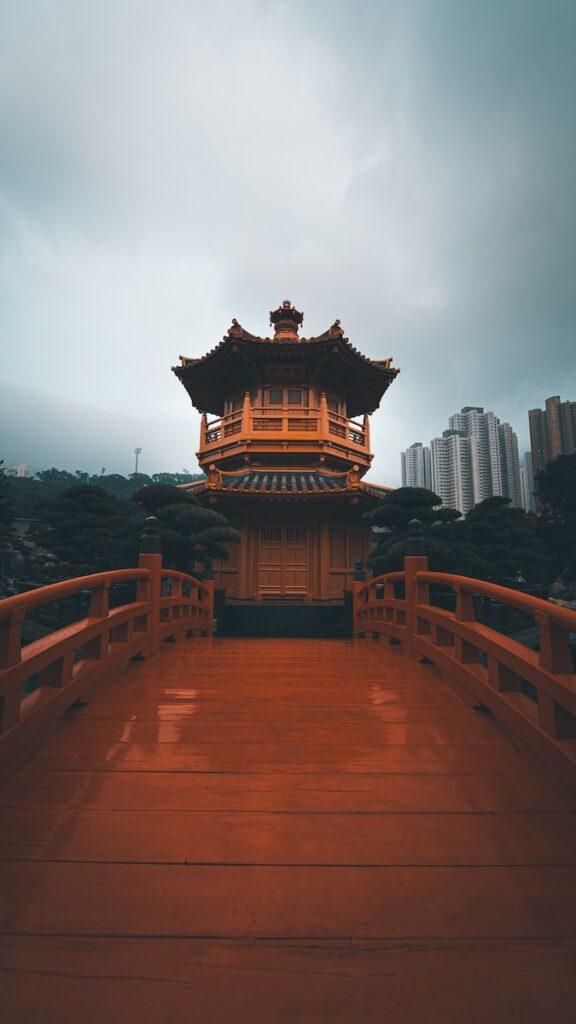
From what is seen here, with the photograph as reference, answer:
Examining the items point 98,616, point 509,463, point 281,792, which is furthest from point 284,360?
point 509,463

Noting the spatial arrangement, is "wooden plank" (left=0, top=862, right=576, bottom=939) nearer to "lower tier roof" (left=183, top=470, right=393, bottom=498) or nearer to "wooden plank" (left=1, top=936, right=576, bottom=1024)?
"wooden plank" (left=1, top=936, right=576, bottom=1024)

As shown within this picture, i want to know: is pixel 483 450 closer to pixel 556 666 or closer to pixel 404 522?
pixel 404 522

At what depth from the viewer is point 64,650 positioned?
9.71 feet

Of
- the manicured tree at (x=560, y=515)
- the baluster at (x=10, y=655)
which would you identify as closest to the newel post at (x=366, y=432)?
the baluster at (x=10, y=655)

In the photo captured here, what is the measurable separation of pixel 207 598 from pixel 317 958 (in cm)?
831

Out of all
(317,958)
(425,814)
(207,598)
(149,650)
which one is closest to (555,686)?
(425,814)

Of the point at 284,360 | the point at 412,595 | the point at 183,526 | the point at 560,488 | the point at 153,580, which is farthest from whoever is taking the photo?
the point at 560,488

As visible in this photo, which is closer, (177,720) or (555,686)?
(555,686)

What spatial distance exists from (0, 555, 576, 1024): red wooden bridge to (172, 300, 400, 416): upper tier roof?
1231cm

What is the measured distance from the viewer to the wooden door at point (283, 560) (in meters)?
13.8

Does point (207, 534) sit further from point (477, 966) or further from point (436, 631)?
point (477, 966)

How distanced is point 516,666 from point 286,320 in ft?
52.9

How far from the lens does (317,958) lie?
4.30 feet

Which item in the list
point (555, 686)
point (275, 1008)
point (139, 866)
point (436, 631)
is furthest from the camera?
point (436, 631)
